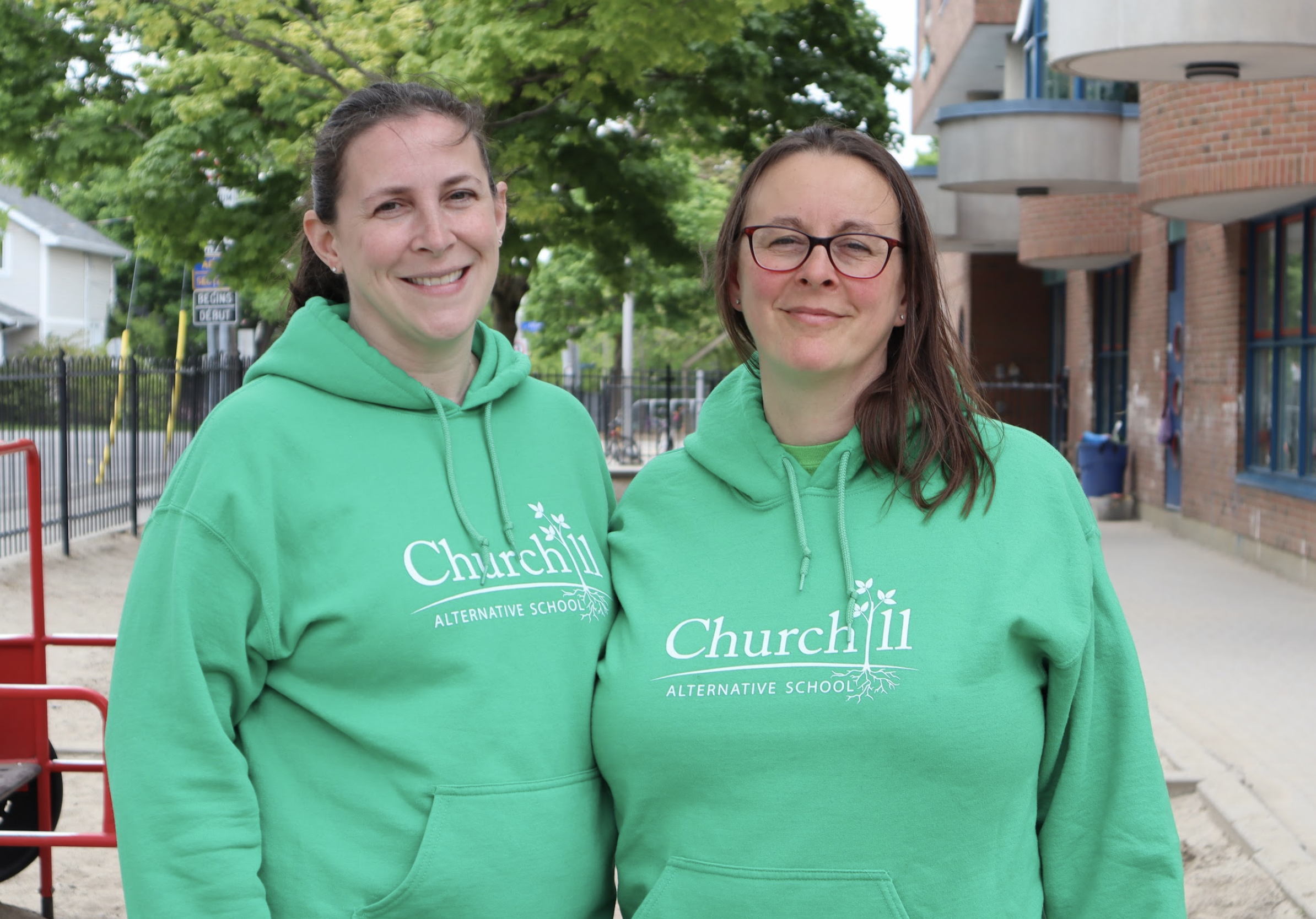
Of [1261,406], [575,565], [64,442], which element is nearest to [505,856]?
[575,565]

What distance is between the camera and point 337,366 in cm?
227

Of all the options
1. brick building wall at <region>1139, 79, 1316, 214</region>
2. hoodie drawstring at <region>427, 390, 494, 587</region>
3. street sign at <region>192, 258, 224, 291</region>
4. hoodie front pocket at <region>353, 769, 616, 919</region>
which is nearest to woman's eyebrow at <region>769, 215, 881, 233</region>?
hoodie drawstring at <region>427, 390, 494, 587</region>

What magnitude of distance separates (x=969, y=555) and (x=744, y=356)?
0.67 m

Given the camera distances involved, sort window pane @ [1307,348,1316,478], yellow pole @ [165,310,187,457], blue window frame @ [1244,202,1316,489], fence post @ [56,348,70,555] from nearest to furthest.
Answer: window pane @ [1307,348,1316,478] < blue window frame @ [1244,202,1316,489] < fence post @ [56,348,70,555] < yellow pole @ [165,310,187,457]

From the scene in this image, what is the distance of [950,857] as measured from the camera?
2100 millimetres

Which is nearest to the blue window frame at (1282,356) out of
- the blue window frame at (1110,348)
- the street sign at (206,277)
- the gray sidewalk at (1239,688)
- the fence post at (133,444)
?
the gray sidewalk at (1239,688)

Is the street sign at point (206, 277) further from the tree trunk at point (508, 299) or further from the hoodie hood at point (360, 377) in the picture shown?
the hoodie hood at point (360, 377)

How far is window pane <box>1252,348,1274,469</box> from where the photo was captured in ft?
46.5

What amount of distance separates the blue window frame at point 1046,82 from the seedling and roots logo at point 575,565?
17.3 metres

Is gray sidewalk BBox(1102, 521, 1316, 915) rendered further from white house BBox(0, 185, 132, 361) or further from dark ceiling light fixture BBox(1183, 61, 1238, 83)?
white house BBox(0, 185, 132, 361)

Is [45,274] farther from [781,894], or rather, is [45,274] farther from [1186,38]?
[781,894]

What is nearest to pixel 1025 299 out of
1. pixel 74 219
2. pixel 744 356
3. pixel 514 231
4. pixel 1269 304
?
pixel 1269 304

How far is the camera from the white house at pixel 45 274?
151 ft

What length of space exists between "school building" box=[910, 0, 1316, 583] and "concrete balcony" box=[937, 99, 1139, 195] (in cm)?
3
